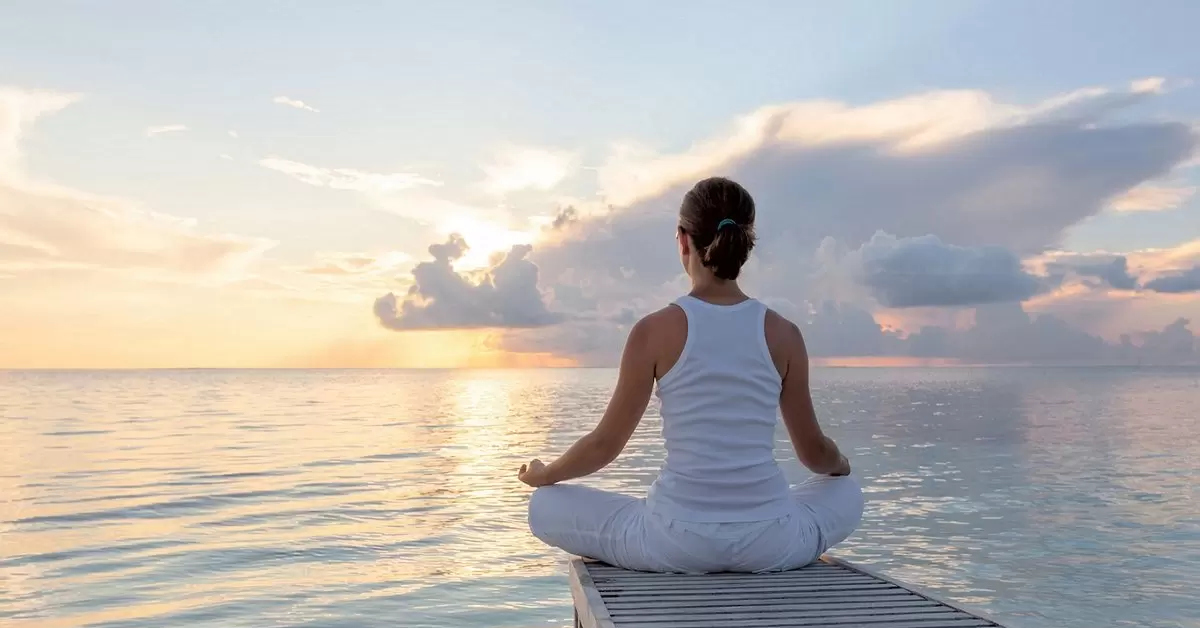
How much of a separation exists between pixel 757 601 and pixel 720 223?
1627 mm

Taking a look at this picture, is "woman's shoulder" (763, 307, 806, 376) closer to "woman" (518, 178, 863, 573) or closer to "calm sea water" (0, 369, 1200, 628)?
"woman" (518, 178, 863, 573)

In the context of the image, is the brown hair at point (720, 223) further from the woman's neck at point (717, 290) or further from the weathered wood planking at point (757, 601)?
the weathered wood planking at point (757, 601)

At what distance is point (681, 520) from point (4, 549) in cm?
1105

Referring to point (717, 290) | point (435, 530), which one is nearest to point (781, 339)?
point (717, 290)

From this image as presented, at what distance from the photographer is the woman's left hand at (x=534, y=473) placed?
492 cm

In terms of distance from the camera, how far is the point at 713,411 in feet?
14.6

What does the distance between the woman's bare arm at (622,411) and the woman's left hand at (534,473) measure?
0.08 meters

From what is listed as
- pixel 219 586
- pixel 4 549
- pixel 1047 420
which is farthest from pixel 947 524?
pixel 1047 420

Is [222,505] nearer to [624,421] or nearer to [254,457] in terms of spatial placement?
[254,457]

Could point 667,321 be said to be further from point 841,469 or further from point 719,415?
point 841,469

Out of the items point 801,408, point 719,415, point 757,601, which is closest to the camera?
point 757,601

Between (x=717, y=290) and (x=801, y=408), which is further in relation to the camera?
(x=801, y=408)

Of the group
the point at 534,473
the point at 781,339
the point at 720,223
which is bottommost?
the point at 534,473

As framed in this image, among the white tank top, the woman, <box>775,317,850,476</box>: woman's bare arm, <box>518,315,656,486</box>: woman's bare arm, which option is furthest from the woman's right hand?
<box>518,315,656,486</box>: woman's bare arm
